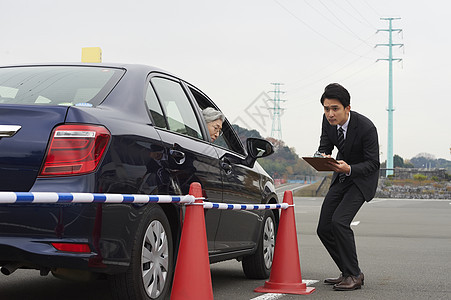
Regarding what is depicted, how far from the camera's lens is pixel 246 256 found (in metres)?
7.54

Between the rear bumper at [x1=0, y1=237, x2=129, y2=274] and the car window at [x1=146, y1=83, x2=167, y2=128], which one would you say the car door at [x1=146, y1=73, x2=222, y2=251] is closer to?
the car window at [x1=146, y1=83, x2=167, y2=128]

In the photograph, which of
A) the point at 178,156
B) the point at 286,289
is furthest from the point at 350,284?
the point at 178,156

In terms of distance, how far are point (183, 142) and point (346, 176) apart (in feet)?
→ 8.03

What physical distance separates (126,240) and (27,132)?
2.82ft

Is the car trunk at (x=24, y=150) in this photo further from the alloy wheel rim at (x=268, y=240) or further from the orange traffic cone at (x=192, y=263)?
the alloy wheel rim at (x=268, y=240)

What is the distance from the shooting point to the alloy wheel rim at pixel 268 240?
7691 mm

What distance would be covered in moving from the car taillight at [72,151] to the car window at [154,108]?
905 mm

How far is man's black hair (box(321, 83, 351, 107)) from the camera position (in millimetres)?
7379

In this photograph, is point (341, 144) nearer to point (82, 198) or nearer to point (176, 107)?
point (176, 107)

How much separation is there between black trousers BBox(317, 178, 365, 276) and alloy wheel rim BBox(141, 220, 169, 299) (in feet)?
8.37

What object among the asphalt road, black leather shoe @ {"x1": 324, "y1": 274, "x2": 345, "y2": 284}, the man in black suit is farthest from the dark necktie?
the asphalt road

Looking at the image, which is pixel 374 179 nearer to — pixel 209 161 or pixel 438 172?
pixel 209 161

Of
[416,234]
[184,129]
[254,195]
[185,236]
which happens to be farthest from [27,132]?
[416,234]

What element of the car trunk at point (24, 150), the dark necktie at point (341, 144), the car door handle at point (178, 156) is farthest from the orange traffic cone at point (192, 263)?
the dark necktie at point (341, 144)
